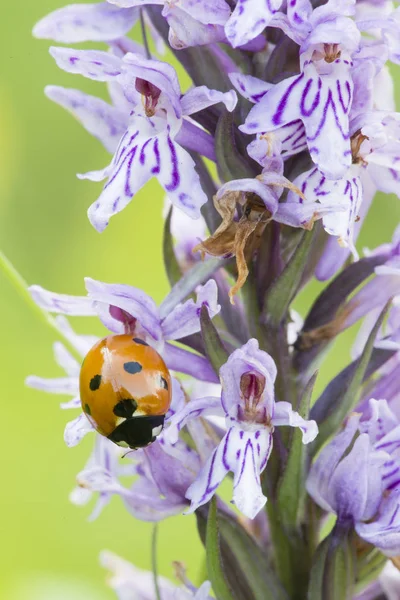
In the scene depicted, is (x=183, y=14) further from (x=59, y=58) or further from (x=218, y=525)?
(x=218, y=525)

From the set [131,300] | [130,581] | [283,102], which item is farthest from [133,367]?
[130,581]

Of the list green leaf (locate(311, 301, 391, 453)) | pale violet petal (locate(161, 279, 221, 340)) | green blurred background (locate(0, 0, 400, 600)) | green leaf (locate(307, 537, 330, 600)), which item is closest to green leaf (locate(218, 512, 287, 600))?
green leaf (locate(307, 537, 330, 600))

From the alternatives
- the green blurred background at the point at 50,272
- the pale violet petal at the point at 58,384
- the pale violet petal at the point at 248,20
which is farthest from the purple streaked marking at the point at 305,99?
the green blurred background at the point at 50,272

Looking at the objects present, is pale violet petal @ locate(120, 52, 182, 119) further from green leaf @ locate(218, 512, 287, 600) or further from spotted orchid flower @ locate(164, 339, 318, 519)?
green leaf @ locate(218, 512, 287, 600)

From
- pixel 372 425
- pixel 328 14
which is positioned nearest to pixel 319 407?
pixel 372 425

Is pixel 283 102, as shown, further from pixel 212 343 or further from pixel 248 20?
pixel 212 343

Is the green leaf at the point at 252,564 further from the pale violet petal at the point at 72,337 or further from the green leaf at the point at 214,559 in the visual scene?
the pale violet petal at the point at 72,337

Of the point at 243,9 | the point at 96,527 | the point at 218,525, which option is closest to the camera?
the point at 243,9
